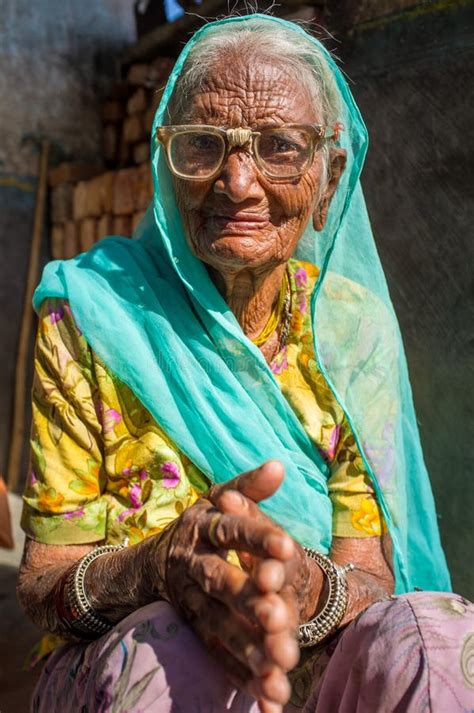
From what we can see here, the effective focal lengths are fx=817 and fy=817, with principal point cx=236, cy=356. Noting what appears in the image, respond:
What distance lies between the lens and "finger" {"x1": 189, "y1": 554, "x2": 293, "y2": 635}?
46.1 inches

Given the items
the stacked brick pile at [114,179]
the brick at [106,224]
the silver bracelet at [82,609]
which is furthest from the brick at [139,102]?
the silver bracelet at [82,609]

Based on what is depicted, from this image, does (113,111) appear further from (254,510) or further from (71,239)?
(254,510)

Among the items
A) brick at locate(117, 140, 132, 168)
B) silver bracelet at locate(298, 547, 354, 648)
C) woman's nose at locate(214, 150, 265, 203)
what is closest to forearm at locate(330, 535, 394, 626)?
silver bracelet at locate(298, 547, 354, 648)

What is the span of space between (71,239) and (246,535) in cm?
388

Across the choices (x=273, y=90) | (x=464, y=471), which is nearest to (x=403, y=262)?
(x=464, y=471)

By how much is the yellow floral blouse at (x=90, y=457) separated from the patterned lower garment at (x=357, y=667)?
0.42 metres

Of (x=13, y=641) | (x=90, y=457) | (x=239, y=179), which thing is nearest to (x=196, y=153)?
(x=239, y=179)

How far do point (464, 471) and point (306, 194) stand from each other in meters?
1.18

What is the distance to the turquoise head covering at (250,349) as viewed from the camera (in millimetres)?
1935

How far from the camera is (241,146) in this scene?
6.35 feet

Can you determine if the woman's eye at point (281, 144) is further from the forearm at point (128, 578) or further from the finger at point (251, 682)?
the finger at point (251, 682)

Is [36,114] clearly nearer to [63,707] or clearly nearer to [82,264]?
[82,264]

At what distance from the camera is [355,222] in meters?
2.32

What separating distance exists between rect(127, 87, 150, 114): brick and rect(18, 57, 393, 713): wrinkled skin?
2.73 meters
